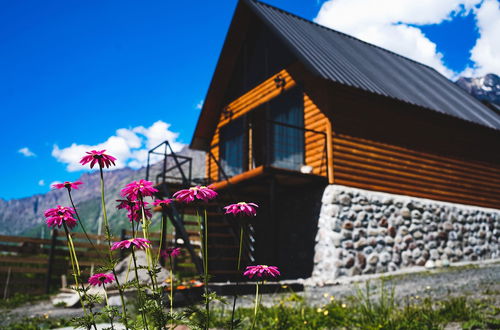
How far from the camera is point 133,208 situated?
2324mm

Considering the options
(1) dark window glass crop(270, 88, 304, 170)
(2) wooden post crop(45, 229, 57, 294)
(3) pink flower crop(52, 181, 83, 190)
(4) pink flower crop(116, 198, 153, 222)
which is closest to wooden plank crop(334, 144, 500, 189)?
(1) dark window glass crop(270, 88, 304, 170)

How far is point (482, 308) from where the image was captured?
4.68 metres

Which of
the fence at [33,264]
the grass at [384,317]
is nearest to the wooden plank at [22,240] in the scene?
the fence at [33,264]

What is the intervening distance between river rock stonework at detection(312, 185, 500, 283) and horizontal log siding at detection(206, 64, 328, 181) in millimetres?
981

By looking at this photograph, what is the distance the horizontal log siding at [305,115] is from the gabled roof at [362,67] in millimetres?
1037

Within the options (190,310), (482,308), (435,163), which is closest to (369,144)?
(435,163)

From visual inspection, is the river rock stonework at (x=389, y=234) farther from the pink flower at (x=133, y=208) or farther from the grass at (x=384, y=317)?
the pink flower at (x=133, y=208)

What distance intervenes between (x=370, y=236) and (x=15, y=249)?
32.9ft

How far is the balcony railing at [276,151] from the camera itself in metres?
10.8

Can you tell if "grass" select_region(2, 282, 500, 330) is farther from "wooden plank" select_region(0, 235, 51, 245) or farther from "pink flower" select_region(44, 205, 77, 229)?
"wooden plank" select_region(0, 235, 51, 245)

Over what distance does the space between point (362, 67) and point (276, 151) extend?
3840mm

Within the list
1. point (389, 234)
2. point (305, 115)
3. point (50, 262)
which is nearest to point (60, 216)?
point (305, 115)

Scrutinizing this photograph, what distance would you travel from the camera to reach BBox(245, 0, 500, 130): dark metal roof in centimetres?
1119

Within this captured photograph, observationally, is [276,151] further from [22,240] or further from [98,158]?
[98,158]
